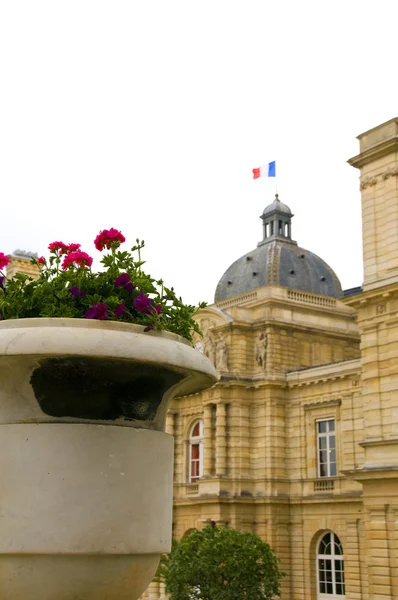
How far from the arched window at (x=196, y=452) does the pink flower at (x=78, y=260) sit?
3216 cm

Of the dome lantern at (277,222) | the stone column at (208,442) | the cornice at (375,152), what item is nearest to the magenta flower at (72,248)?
the cornice at (375,152)

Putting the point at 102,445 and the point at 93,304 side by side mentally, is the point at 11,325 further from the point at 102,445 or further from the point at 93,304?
the point at 102,445

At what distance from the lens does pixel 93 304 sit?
483cm

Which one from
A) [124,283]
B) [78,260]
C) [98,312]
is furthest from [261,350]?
[98,312]

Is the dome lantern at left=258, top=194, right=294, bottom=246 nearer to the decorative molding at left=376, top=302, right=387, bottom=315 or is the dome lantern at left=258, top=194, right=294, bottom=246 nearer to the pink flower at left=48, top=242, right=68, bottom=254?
the decorative molding at left=376, top=302, right=387, bottom=315

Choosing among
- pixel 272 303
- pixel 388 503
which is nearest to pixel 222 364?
pixel 272 303

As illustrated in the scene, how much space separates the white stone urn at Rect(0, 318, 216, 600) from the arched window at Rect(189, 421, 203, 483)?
106 ft

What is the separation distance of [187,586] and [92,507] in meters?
20.3

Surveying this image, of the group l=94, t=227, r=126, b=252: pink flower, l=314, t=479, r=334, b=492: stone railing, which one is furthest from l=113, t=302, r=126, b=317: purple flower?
l=314, t=479, r=334, b=492: stone railing

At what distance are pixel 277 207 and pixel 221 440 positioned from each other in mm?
15067

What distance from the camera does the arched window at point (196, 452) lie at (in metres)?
36.9

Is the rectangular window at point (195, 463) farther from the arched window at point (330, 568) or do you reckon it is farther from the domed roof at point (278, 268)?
the domed roof at point (278, 268)

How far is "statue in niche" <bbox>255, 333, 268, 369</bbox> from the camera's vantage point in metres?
35.5

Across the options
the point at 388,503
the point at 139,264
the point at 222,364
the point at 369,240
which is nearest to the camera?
the point at 139,264
